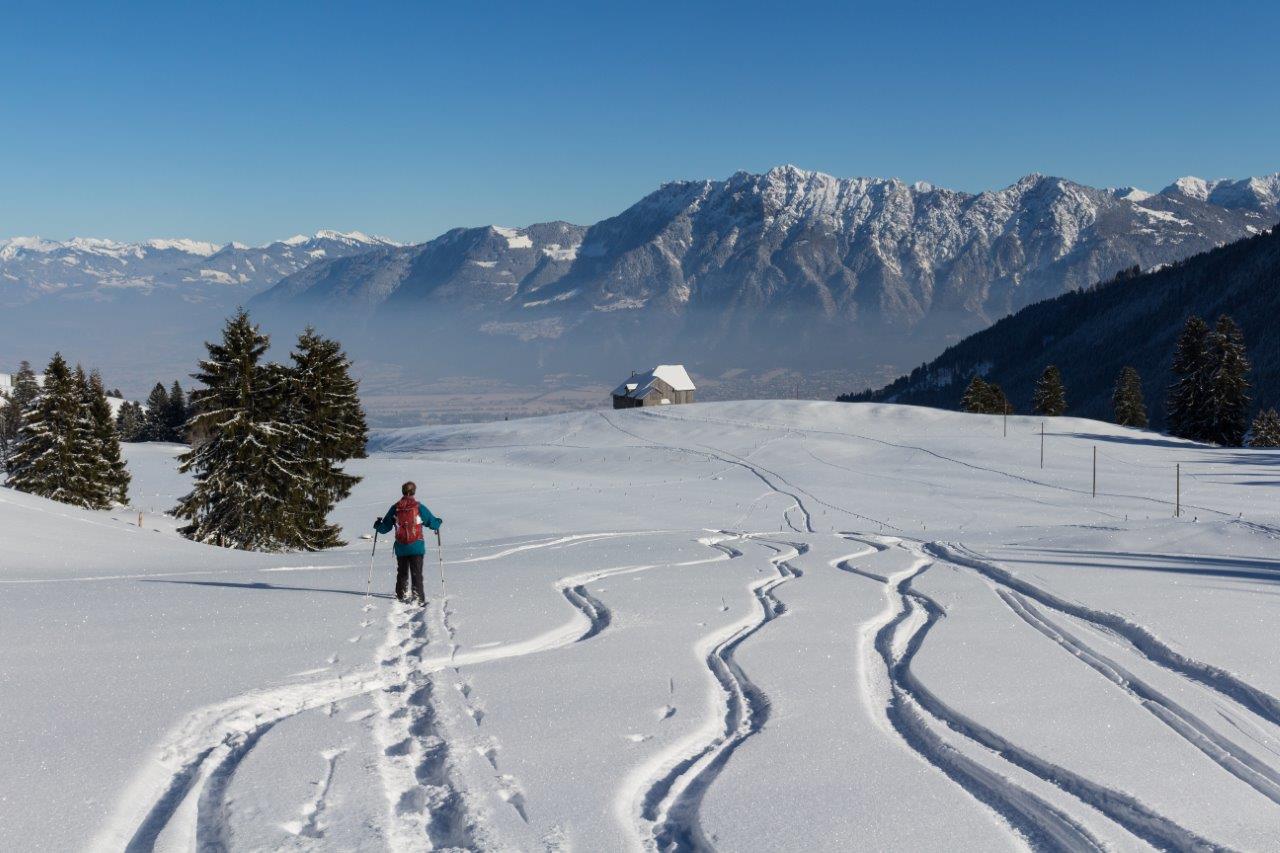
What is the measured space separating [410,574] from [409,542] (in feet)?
1.91

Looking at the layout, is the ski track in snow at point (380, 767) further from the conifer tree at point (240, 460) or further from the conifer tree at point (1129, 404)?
the conifer tree at point (1129, 404)

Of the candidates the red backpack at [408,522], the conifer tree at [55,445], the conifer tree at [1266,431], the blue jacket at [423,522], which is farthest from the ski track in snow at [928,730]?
the conifer tree at [1266,431]

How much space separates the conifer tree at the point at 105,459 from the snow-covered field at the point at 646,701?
24781mm

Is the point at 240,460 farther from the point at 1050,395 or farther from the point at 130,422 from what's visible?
the point at 130,422

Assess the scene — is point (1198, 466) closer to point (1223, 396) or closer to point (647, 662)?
point (1223, 396)

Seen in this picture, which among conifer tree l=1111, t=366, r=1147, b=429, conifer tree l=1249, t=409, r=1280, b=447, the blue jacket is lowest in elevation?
conifer tree l=1249, t=409, r=1280, b=447

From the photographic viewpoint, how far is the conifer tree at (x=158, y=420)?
4085 inches

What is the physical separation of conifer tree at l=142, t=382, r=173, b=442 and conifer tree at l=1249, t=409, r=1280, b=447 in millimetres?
116901

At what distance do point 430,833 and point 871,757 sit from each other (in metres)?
3.35

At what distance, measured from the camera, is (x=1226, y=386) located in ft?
250

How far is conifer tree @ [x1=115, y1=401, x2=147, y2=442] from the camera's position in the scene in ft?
373

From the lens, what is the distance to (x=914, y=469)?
2265 inches

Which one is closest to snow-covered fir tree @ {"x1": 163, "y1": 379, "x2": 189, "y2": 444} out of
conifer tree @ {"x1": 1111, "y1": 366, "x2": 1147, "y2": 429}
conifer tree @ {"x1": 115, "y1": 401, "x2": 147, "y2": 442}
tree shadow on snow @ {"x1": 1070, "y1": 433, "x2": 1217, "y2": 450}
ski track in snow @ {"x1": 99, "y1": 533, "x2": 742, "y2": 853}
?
conifer tree @ {"x1": 115, "y1": 401, "x2": 147, "y2": 442}

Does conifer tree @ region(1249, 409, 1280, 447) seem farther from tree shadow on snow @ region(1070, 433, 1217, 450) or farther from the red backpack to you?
Answer: the red backpack
